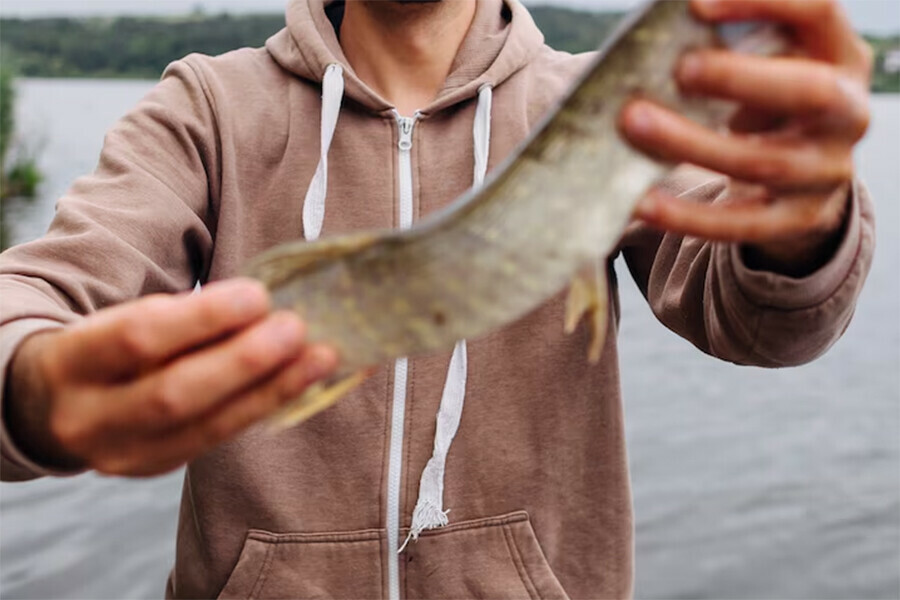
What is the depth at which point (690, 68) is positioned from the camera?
1.22m

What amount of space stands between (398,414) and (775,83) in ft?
4.26

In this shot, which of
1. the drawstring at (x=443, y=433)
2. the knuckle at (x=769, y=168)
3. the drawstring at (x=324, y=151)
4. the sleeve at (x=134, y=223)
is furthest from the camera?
the drawstring at (x=324, y=151)

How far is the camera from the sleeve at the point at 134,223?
5.67 ft

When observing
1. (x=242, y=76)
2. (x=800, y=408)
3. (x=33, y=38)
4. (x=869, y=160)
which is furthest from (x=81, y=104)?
(x=242, y=76)

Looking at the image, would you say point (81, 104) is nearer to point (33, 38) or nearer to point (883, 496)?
point (33, 38)

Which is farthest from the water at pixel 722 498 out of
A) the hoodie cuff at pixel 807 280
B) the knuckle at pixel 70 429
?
the knuckle at pixel 70 429

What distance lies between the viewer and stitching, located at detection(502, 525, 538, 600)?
221 cm

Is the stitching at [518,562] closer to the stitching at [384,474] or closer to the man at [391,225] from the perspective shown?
the man at [391,225]

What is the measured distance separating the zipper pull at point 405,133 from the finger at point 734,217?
44.4 inches

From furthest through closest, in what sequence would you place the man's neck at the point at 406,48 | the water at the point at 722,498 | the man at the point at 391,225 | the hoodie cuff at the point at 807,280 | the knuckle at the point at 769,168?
the water at the point at 722,498 < the man's neck at the point at 406,48 < the man at the point at 391,225 < the hoodie cuff at the point at 807,280 < the knuckle at the point at 769,168

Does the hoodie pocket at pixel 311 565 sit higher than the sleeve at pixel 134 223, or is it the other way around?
the sleeve at pixel 134 223

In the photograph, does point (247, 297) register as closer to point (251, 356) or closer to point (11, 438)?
point (251, 356)

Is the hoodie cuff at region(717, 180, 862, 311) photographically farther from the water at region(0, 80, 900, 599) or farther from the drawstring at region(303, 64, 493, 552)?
the water at region(0, 80, 900, 599)

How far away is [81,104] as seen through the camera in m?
53.6
